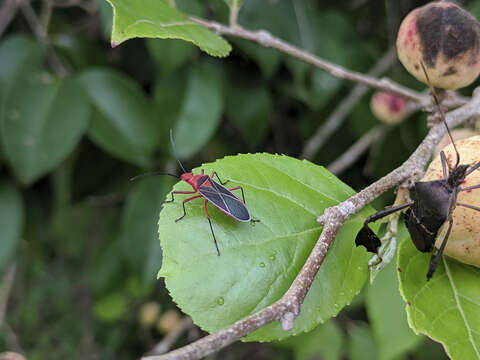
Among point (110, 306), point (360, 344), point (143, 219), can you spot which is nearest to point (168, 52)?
point (143, 219)

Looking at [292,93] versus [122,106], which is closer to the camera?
[122,106]

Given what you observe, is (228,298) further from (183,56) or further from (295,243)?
(183,56)

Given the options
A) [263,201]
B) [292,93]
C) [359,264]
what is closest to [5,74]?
[292,93]

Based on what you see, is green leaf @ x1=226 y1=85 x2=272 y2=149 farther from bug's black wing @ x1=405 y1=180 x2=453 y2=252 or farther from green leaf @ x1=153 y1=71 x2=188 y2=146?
bug's black wing @ x1=405 y1=180 x2=453 y2=252

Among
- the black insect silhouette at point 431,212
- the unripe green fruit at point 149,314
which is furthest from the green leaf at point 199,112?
the unripe green fruit at point 149,314

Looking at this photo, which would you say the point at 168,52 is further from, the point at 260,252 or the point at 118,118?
the point at 260,252

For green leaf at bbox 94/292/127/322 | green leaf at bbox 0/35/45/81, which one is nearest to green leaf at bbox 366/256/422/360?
green leaf at bbox 0/35/45/81
